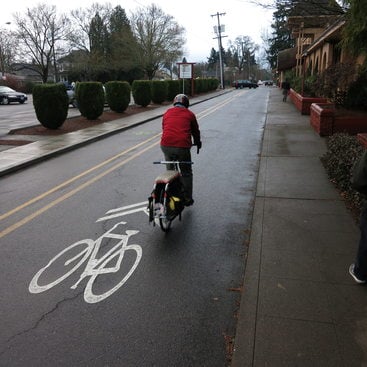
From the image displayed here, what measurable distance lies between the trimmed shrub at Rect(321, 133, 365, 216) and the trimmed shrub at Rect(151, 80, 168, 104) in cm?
2324

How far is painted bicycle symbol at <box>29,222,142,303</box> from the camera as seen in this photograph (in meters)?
4.22

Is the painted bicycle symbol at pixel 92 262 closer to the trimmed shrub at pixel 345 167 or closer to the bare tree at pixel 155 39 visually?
the trimmed shrub at pixel 345 167

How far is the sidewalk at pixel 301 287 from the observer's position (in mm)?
3105

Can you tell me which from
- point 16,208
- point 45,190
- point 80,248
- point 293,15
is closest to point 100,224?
point 80,248

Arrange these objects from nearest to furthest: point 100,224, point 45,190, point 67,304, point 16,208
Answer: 1. point 67,304
2. point 100,224
3. point 16,208
4. point 45,190

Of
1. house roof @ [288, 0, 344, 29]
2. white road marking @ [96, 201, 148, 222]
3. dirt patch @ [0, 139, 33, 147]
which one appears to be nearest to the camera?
white road marking @ [96, 201, 148, 222]

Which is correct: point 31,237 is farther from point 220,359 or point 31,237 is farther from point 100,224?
point 220,359

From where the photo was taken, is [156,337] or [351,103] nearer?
[156,337]

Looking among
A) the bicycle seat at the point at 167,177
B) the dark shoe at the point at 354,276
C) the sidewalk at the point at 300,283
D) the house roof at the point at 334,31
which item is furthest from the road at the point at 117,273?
the house roof at the point at 334,31

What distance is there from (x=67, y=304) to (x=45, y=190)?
14.8ft

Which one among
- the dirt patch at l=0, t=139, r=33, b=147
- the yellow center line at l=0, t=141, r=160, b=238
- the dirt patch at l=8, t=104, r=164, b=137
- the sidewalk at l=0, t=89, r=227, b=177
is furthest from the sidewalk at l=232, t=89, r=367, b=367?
the dirt patch at l=8, t=104, r=164, b=137

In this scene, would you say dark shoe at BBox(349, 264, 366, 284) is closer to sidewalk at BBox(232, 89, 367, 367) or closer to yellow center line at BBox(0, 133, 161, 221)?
sidewalk at BBox(232, 89, 367, 367)

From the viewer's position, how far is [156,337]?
337 cm

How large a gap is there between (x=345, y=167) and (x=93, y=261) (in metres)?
4.85
